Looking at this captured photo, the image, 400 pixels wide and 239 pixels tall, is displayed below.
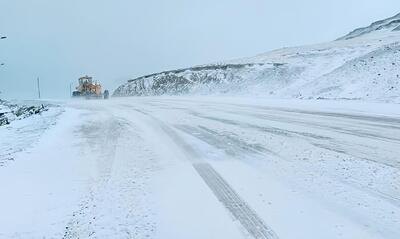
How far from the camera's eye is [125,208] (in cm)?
566

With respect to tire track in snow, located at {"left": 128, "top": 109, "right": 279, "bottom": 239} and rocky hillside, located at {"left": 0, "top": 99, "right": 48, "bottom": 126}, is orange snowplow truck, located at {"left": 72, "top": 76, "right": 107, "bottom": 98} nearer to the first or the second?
rocky hillside, located at {"left": 0, "top": 99, "right": 48, "bottom": 126}

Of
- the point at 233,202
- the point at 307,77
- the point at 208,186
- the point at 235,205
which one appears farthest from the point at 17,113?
the point at 235,205

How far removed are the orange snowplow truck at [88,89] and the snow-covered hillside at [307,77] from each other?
8.68 m

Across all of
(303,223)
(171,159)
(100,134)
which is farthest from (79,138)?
(303,223)

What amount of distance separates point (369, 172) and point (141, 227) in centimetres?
385

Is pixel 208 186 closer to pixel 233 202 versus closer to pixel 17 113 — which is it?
pixel 233 202

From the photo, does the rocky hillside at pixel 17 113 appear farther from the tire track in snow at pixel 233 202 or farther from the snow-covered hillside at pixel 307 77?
the snow-covered hillside at pixel 307 77

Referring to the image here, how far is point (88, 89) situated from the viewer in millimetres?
60625

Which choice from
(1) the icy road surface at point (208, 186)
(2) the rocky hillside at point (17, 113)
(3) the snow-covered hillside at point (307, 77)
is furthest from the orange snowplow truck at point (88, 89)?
(1) the icy road surface at point (208, 186)

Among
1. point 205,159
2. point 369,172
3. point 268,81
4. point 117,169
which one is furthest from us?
point 268,81

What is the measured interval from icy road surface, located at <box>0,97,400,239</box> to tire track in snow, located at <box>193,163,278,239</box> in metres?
0.01

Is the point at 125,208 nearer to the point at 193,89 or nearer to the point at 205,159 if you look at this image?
the point at 205,159

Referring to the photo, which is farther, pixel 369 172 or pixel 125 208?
pixel 369 172

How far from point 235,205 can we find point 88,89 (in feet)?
188
